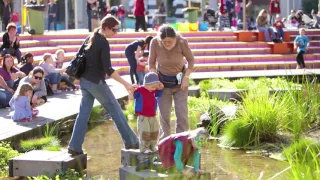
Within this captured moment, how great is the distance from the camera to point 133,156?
283 inches

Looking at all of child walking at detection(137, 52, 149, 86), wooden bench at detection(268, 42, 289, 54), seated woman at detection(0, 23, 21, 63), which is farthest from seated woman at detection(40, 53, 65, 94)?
wooden bench at detection(268, 42, 289, 54)

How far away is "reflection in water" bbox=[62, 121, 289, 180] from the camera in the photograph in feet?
24.7

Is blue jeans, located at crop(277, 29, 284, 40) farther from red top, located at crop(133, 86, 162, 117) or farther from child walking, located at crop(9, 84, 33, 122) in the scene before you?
red top, located at crop(133, 86, 162, 117)

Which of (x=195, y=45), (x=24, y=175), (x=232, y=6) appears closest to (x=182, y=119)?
(x=24, y=175)

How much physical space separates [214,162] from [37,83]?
4.76 metres

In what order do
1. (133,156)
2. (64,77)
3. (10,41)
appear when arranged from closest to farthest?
(133,156) < (64,77) < (10,41)

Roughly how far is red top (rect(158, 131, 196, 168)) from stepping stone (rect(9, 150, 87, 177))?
47.2 inches

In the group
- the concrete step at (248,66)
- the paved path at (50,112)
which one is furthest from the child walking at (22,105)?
the concrete step at (248,66)

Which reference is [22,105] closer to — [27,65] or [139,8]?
[27,65]

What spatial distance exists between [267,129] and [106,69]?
2.85m

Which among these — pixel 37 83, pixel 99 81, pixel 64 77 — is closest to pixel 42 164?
pixel 99 81

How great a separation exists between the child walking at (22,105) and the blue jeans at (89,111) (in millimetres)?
2810

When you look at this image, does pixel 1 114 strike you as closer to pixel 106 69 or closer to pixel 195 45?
pixel 106 69

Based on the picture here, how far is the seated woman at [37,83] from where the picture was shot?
11492 mm
